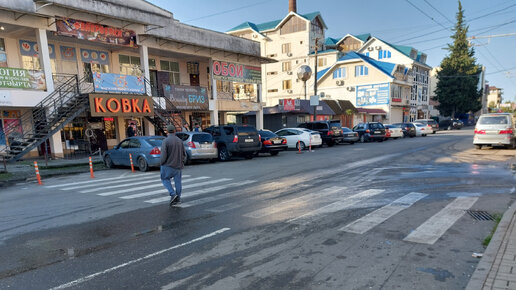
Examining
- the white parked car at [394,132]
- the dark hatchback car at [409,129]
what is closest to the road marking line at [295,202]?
the white parked car at [394,132]

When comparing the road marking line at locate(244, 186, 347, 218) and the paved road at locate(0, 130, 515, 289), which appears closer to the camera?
the paved road at locate(0, 130, 515, 289)

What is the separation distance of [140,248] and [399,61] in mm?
56228

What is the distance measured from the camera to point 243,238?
194 inches

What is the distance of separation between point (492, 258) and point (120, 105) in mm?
18295

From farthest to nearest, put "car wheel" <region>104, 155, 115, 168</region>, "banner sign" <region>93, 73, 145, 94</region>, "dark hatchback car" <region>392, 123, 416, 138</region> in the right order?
"dark hatchback car" <region>392, 123, 416, 138</region> → "banner sign" <region>93, 73, 145, 94</region> → "car wheel" <region>104, 155, 115, 168</region>

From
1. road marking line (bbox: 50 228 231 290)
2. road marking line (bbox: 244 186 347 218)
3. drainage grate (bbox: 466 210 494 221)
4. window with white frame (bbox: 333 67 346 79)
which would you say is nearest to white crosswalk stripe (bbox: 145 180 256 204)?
road marking line (bbox: 244 186 347 218)

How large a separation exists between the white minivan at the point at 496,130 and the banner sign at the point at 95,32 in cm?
2120

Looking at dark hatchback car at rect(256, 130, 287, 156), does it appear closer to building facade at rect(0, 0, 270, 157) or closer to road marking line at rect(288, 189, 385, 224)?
building facade at rect(0, 0, 270, 157)

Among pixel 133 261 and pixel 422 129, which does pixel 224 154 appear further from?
pixel 422 129

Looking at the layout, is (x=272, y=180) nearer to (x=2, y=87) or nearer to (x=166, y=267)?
(x=166, y=267)

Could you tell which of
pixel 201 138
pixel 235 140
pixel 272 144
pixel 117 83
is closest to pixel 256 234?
pixel 201 138

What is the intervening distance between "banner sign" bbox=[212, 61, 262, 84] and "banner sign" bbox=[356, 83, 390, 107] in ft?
81.8

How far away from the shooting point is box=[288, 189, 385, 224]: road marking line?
585cm

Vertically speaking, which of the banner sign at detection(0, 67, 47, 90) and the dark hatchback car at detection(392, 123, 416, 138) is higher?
the banner sign at detection(0, 67, 47, 90)
